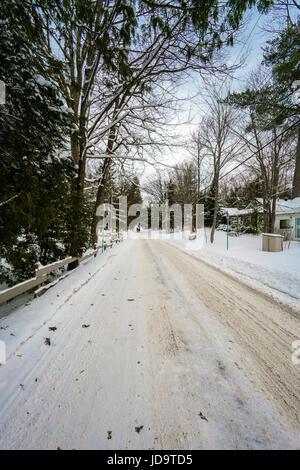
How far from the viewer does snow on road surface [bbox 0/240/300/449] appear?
1.28 meters

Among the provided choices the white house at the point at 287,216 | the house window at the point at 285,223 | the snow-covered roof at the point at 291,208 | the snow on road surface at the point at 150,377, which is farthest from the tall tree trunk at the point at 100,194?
Result: the house window at the point at 285,223

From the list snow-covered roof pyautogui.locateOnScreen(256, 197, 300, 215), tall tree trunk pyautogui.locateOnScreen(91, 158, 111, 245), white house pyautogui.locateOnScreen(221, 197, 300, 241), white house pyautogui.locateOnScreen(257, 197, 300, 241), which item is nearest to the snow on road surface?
tall tree trunk pyautogui.locateOnScreen(91, 158, 111, 245)

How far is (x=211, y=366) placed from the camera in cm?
190

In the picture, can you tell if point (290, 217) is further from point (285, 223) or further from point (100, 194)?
point (100, 194)

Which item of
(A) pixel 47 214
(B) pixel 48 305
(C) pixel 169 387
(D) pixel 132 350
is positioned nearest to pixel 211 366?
(C) pixel 169 387

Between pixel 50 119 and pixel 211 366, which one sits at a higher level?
pixel 50 119

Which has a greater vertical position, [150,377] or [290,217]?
[290,217]

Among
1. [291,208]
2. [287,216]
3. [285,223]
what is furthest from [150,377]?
[285,223]

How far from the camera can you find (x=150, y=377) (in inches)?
69.1

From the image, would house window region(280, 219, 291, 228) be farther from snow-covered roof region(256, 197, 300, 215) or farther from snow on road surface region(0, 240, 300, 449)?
snow on road surface region(0, 240, 300, 449)

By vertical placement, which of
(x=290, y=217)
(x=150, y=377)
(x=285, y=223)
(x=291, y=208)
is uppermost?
(x=291, y=208)
